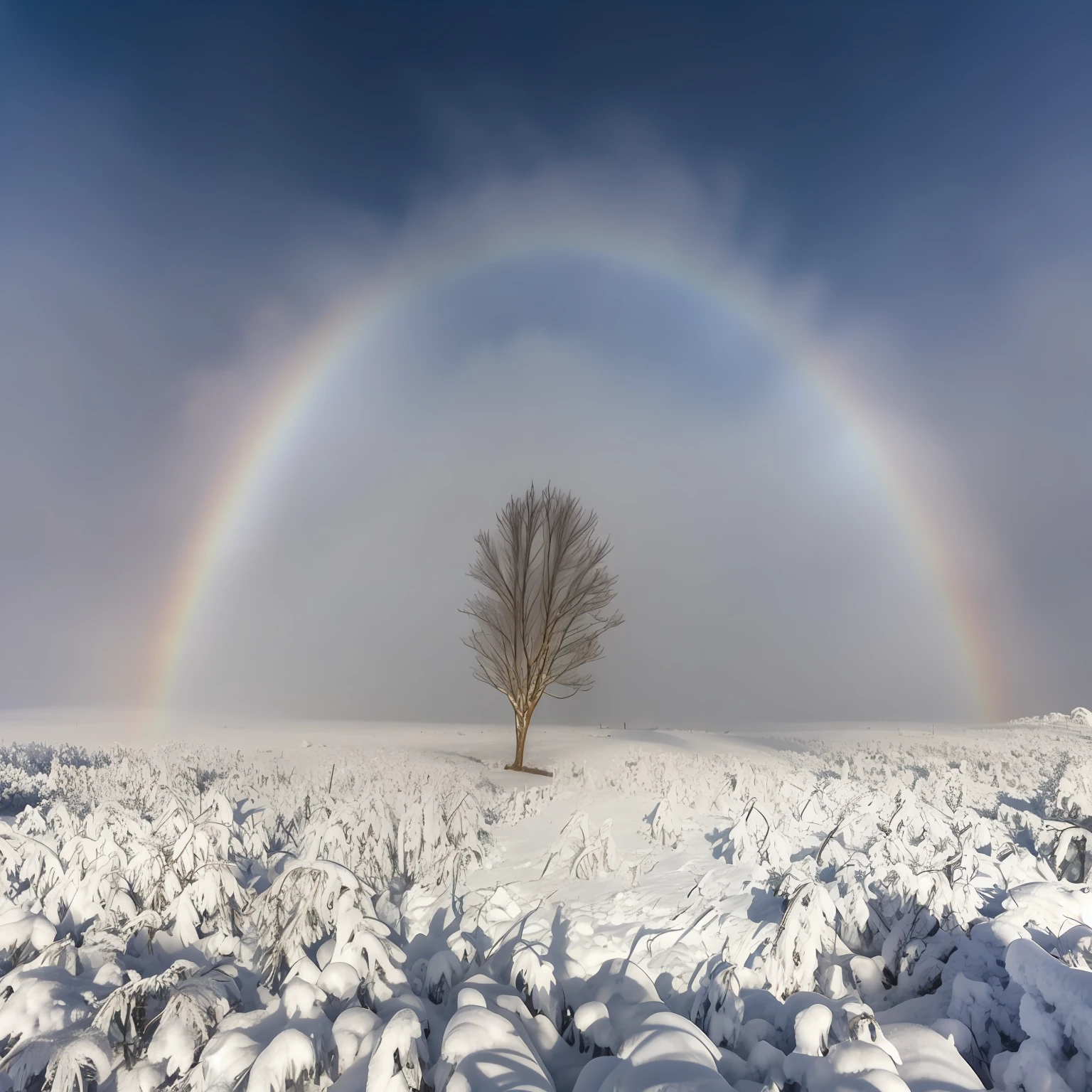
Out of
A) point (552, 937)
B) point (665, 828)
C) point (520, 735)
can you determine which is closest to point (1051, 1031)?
point (552, 937)

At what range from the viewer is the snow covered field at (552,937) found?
3215mm

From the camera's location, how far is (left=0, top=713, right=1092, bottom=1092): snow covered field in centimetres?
321

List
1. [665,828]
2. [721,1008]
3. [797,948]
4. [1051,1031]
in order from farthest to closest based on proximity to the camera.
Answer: [665,828] → [797,948] → [721,1008] → [1051,1031]

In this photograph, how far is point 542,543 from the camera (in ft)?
59.4

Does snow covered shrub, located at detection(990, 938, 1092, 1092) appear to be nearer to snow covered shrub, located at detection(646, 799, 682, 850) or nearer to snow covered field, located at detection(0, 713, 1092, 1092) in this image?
snow covered field, located at detection(0, 713, 1092, 1092)

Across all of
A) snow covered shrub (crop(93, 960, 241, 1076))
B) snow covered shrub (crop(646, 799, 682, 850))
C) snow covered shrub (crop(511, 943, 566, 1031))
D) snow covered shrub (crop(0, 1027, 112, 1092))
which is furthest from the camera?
snow covered shrub (crop(646, 799, 682, 850))

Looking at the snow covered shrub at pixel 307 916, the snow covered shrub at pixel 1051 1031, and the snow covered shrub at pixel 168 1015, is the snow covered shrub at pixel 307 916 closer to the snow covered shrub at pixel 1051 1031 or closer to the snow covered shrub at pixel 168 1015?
the snow covered shrub at pixel 168 1015

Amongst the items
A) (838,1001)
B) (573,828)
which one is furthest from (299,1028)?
(573,828)

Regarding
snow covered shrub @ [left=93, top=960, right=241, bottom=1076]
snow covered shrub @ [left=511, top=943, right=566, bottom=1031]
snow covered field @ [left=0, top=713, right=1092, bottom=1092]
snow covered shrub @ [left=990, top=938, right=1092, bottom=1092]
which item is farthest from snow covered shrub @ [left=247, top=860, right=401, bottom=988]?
snow covered shrub @ [left=990, top=938, right=1092, bottom=1092]

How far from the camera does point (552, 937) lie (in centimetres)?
559

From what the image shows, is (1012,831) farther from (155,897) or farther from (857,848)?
(155,897)

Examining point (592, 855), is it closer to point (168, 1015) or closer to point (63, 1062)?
point (168, 1015)

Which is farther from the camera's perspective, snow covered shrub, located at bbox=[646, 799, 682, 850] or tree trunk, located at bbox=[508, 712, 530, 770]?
tree trunk, located at bbox=[508, 712, 530, 770]

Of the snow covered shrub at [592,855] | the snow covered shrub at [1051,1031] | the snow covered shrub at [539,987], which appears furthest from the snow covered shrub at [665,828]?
the snow covered shrub at [1051,1031]
